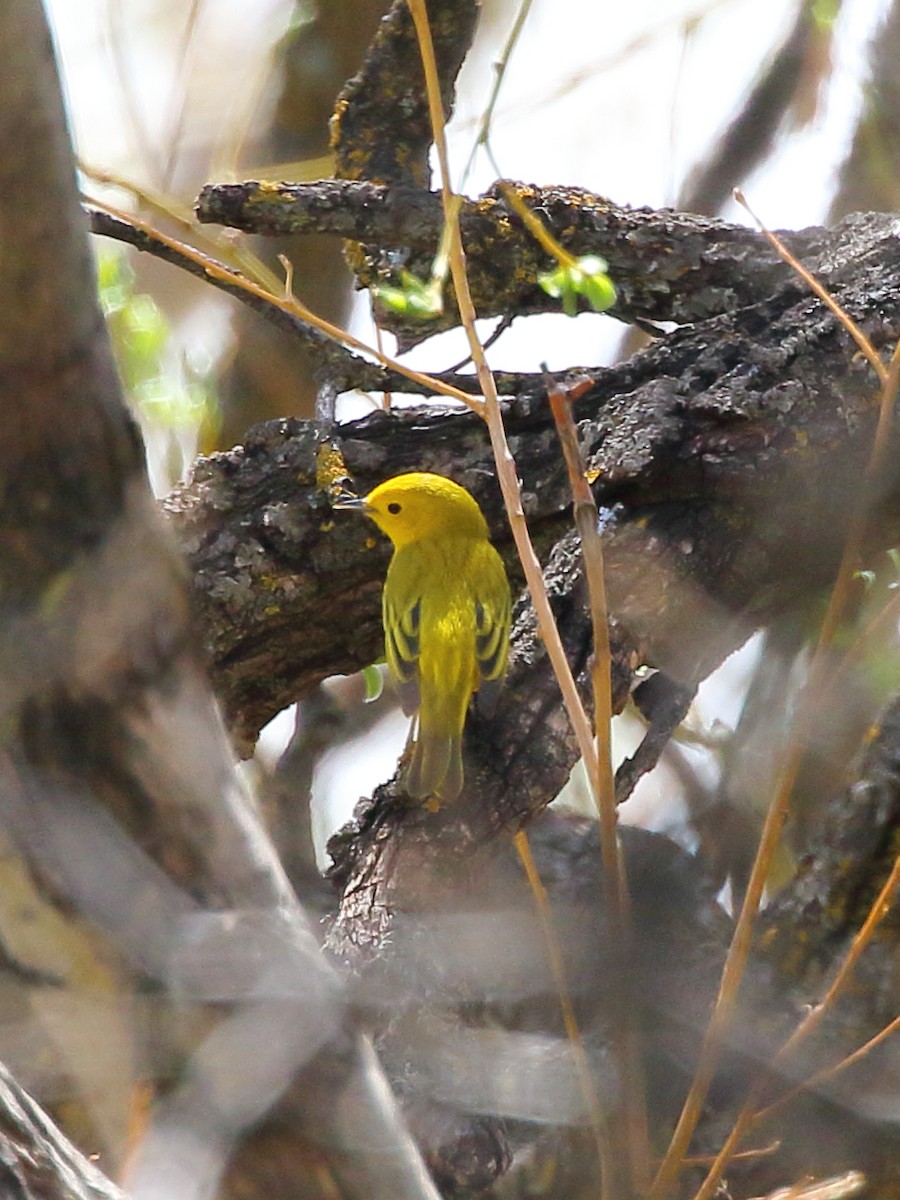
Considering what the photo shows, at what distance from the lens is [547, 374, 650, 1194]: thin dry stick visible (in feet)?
3.74

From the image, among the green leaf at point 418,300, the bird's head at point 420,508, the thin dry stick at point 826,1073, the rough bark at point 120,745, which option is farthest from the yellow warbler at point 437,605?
the rough bark at point 120,745

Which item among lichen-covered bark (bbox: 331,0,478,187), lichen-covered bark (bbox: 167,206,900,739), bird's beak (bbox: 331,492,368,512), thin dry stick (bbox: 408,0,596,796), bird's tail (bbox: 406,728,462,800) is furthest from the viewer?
lichen-covered bark (bbox: 331,0,478,187)

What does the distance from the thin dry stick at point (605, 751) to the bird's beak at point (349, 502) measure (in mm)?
1407

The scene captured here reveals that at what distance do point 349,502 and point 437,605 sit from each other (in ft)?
1.03

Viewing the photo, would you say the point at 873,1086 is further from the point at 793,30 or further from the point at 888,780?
the point at 793,30

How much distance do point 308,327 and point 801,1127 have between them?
188cm

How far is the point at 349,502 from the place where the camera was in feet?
9.05

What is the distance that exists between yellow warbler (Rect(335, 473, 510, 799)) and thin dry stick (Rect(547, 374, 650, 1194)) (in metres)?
1.14

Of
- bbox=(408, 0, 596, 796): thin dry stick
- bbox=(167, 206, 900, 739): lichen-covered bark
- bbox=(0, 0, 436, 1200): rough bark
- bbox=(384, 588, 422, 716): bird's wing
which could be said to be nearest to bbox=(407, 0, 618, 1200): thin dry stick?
bbox=(408, 0, 596, 796): thin dry stick

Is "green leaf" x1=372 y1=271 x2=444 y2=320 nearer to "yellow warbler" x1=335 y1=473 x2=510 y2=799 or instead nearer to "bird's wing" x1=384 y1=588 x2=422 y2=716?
"yellow warbler" x1=335 y1=473 x2=510 y2=799

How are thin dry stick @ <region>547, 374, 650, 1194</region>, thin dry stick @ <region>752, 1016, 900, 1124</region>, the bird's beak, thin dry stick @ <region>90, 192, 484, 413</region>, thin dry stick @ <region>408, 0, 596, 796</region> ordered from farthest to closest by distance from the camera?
the bird's beak < thin dry stick @ <region>752, 1016, 900, 1124</region> < thin dry stick @ <region>90, 192, 484, 413</region> < thin dry stick @ <region>408, 0, 596, 796</region> < thin dry stick @ <region>547, 374, 650, 1194</region>

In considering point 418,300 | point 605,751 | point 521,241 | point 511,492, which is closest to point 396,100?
point 521,241

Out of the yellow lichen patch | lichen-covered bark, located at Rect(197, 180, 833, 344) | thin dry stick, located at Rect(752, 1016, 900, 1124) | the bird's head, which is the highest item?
lichen-covered bark, located at Rect(197, 180, 833, 344)

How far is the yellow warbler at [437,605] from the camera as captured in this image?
8.98 ft
